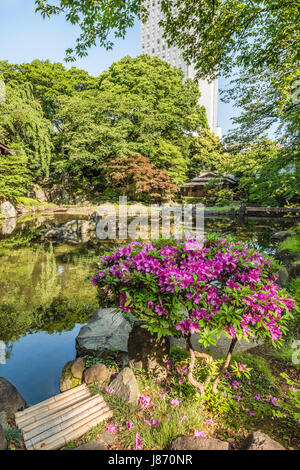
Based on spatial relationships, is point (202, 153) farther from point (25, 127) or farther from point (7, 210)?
point (7, 210)

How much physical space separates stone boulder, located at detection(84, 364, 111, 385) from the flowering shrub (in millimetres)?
1038

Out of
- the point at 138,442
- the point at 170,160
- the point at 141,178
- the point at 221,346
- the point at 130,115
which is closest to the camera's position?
the point at 138,442

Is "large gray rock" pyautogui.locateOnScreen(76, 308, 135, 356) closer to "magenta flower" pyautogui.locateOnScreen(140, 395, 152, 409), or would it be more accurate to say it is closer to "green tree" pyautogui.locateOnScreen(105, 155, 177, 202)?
"magenta flower" pyautogui.locateOnScreen(140, 395, 152, 409)

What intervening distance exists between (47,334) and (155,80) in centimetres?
2153

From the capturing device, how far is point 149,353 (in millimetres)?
2576

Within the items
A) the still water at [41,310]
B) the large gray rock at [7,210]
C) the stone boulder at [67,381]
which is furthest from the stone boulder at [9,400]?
the large gray rock at [7,210]

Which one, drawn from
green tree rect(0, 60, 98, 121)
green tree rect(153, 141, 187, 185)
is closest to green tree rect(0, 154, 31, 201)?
green tree rect(0, 60, 98, 121)

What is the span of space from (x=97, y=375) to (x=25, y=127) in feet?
72.3

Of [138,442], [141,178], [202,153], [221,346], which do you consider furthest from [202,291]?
[202,153]

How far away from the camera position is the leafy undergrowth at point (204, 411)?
5.82 ft

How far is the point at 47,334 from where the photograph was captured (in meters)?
3.84

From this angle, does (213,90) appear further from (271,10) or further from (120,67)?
(271,10)

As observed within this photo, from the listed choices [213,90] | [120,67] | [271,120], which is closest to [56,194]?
[120,67]

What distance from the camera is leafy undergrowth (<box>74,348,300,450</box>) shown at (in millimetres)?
1773
